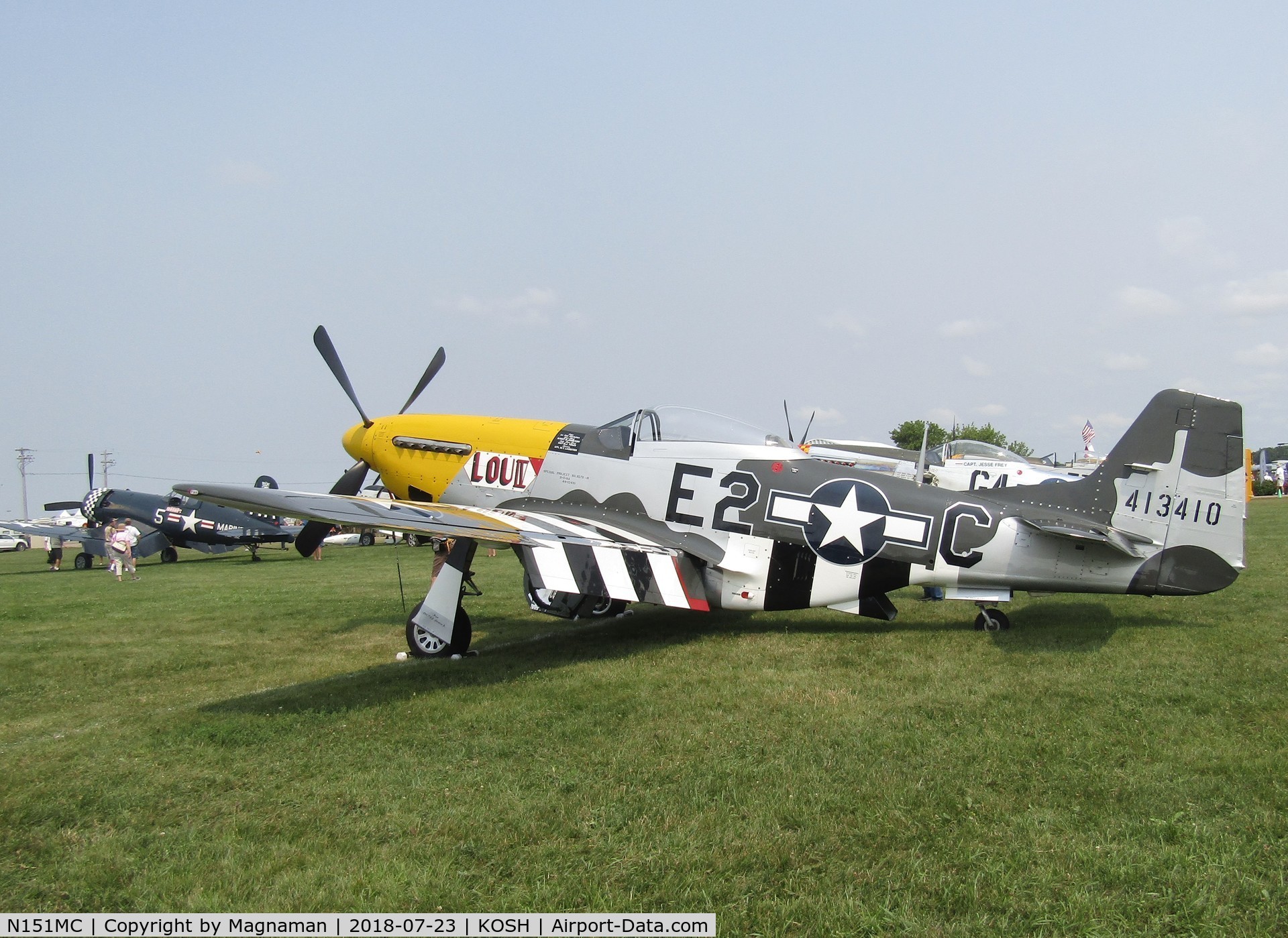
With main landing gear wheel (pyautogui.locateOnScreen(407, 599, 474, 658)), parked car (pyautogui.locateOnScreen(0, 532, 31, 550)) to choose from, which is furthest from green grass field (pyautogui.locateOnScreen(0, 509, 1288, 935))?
parked car (pyautogui.locateOnScreen(0, 532, 31, 550))

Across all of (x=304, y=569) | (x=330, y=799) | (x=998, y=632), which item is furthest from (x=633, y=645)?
(x=304, y=569)

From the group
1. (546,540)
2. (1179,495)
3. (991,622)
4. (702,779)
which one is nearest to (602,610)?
(546,540)

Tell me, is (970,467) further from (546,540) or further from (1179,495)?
(546,540)

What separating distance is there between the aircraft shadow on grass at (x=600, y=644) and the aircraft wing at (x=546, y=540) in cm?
70

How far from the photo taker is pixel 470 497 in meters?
9.02

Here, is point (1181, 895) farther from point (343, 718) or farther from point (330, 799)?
point (343, 718)

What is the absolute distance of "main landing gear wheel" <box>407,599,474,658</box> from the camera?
7164mm

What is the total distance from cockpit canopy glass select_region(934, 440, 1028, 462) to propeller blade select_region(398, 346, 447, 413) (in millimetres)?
9141

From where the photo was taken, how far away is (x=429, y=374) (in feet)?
35.5

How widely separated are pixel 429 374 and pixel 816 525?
18.8 ft

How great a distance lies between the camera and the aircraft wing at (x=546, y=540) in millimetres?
5742

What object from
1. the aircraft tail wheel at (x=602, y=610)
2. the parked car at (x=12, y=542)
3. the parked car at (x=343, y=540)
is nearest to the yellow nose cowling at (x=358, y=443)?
the aircraft tail wheel at (x=602, y=610)

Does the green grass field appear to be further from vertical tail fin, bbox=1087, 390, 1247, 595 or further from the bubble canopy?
the bubble canopy

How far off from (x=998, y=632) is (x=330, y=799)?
5698mm
